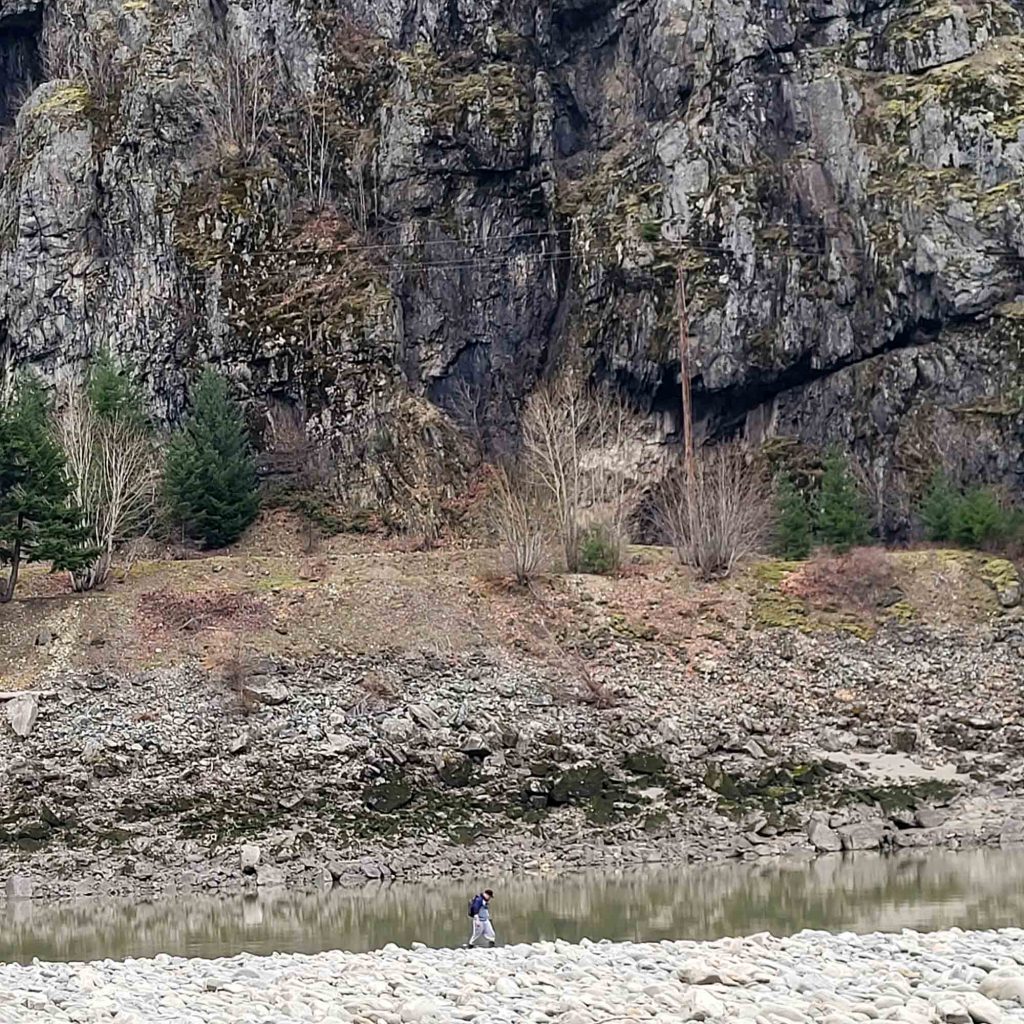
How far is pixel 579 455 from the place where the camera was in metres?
55.5

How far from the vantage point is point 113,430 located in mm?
49688

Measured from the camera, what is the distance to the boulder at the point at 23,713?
3761cm

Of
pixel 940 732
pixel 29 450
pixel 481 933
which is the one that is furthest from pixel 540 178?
pixel 481 933

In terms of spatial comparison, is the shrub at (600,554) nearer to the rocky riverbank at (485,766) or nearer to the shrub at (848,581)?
the shrub at (848,581)

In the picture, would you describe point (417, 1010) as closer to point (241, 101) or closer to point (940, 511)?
point (940, 511)

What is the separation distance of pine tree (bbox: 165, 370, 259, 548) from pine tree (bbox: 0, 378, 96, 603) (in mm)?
10106

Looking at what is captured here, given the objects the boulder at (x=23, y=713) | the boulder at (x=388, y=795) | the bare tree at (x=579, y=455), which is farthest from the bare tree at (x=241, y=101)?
the boulder at (x=388, y=795)

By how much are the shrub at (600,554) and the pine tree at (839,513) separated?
7.93m

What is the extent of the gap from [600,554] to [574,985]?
3336 centimetres

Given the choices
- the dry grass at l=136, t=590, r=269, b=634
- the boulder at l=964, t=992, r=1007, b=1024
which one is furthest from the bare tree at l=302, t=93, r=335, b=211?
the boulder at l=964, t=992, r=1007, b=1024

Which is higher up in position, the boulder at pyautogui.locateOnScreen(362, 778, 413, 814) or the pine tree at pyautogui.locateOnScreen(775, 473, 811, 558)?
the pine tree at pyautogui.locateOnScreen(775, 473, 811, 558)

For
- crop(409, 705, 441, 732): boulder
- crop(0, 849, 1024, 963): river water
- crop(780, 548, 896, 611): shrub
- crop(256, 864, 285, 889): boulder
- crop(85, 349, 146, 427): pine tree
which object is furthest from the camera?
crop(85, 349, 146, 427): pine tree

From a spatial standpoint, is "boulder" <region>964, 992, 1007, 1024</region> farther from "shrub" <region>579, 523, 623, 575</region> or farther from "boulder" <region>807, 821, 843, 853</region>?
"shrub" <region>579, 523, 623, 575</region>

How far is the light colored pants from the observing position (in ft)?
72.9
